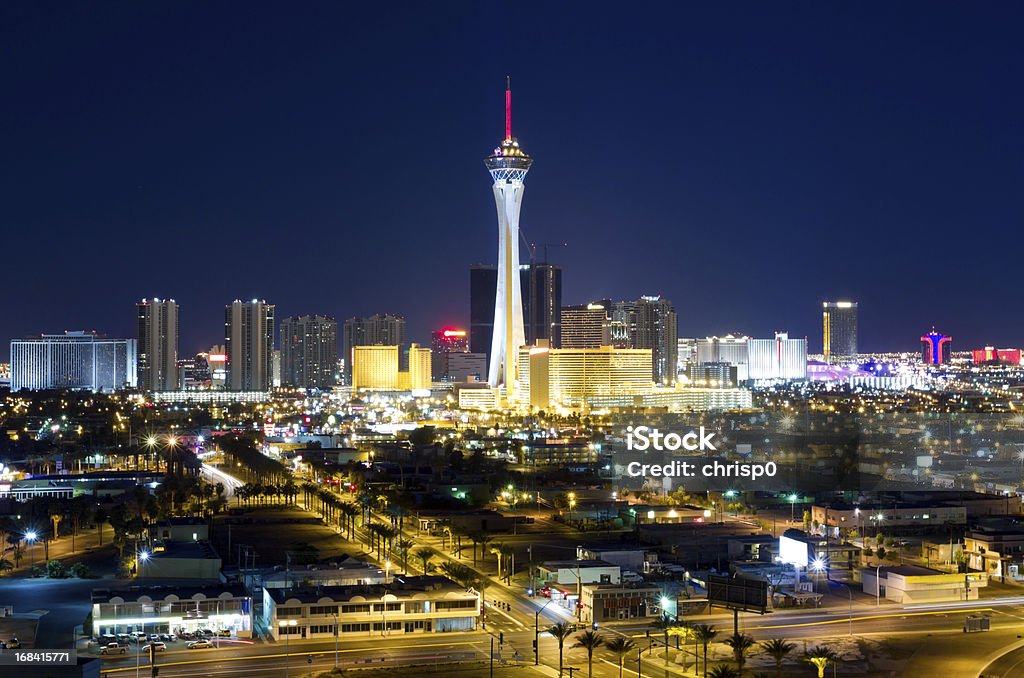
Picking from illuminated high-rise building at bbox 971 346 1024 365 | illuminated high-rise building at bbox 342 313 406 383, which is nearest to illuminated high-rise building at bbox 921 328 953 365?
illuminated high-rise building at bbox 971 346 1024 365

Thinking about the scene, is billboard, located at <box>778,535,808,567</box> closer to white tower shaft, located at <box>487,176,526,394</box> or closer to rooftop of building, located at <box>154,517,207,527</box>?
rooftop of building, located at <box>154,517,207,527</box>

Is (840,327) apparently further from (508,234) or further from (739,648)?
(739,648)

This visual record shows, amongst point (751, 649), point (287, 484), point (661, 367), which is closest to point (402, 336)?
point (661, 367)

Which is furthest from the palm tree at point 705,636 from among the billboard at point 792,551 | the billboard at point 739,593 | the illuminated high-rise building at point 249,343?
the illuminated high-rise building at point 249,343

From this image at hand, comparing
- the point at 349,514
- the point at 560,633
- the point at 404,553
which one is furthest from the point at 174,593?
the point at 349,514

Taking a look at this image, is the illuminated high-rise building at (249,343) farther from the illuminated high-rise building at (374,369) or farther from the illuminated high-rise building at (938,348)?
the illuminated high-rise building at (938,348)
